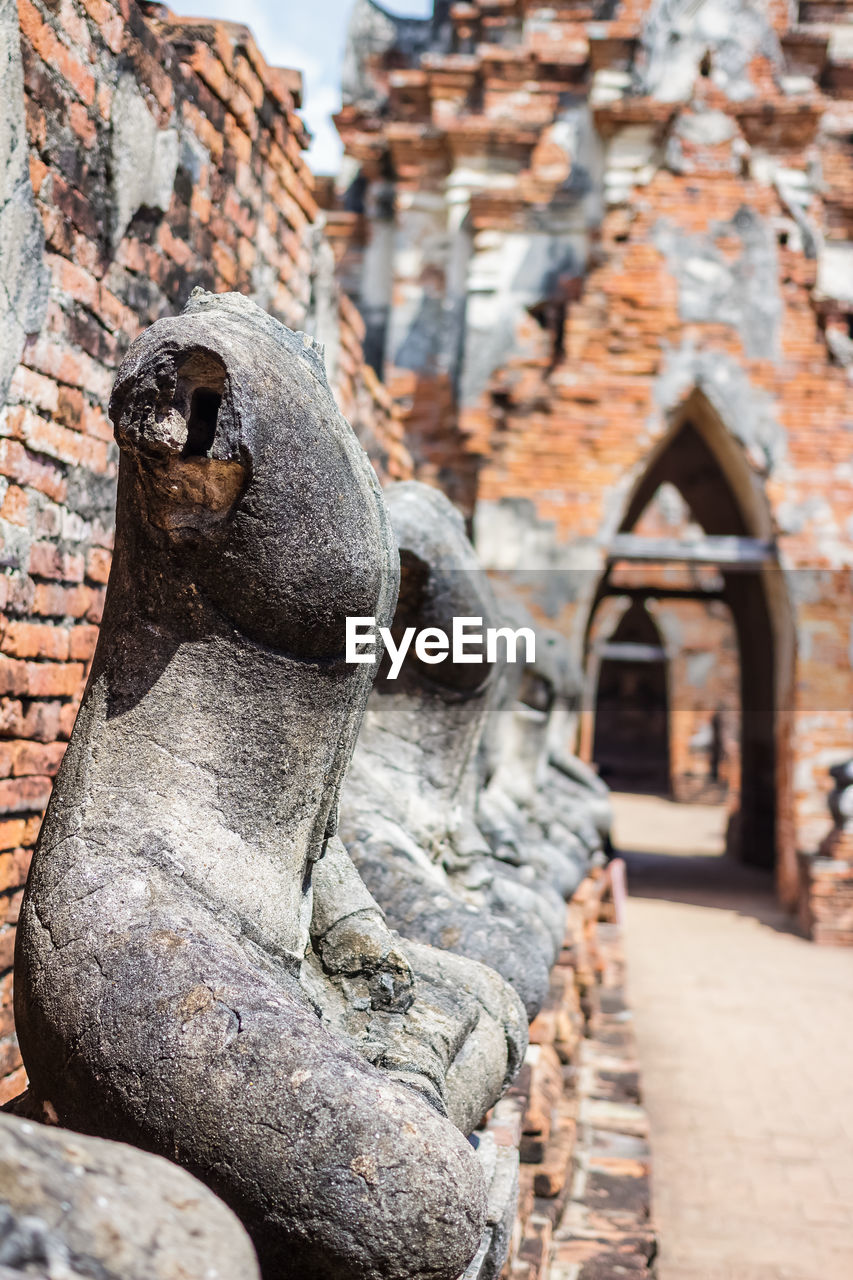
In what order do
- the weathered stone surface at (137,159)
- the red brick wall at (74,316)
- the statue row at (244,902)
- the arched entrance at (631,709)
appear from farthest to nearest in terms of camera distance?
1. the arched entrance at (631,709)
2. the weathered stone surface at (137,159)
3. the red brick wall at (74,316)
4. the statue row at (244,902)

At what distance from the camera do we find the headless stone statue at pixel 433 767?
7.64ft

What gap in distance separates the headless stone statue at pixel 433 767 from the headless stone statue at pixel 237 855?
1.91ft

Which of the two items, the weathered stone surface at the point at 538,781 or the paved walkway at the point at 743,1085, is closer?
the weathered stone surface at the point at 538,781

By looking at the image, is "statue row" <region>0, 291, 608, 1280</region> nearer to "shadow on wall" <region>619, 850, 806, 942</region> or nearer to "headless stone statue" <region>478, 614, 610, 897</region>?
"headless stone statue" <region>478, 614, 610, 897</region>

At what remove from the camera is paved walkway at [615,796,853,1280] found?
150 inches

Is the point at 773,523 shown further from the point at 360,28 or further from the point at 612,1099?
the point at 360,28

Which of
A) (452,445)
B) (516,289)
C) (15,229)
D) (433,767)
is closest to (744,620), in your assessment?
(452,445)

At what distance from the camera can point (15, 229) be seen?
8.96 feet

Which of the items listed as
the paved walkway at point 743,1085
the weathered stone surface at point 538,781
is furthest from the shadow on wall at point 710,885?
the weathered stone surface at point 538,781

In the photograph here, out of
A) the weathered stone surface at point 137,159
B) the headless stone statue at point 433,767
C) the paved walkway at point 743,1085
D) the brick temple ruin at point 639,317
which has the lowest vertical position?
the paved walkway at point 743,1085

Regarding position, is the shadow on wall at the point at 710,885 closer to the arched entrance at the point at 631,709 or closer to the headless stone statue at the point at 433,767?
the headless stone statue at the point at 433,767

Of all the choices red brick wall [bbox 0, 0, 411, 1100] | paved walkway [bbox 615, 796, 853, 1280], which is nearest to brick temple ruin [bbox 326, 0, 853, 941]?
paved walkway [bbox 615, 796, 853, 1280]

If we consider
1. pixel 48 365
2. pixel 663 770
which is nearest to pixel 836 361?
pixel 48 365

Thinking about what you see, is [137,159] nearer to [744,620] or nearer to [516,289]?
[516,289]
